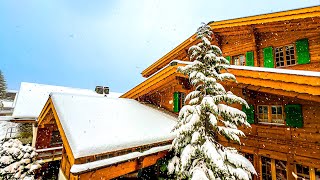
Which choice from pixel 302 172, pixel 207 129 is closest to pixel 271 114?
pixel 302 172

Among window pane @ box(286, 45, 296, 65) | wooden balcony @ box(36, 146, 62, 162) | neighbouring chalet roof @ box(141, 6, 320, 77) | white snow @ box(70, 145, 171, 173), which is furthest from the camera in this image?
wooden balcony @ box(36, 146, 62, 162)

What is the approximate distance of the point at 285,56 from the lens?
1036cm

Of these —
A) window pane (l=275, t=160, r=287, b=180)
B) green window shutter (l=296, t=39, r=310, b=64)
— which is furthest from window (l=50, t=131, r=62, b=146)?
green window shutter (l=296, t=39, r=310, b=64)

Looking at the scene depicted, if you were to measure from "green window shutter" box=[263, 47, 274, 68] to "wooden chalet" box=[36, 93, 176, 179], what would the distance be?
20.2ft

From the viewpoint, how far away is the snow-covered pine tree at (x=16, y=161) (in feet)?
29.5

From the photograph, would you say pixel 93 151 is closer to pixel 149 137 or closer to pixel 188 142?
pixel 149 137

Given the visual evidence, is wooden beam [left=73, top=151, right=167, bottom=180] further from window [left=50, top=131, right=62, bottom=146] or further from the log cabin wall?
window [left=50, top=131, right=62, bottom=146]

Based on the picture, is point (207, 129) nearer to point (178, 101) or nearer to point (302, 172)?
point (302, 172)

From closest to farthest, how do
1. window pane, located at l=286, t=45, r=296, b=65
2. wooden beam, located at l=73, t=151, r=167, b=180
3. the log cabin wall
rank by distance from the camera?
wooden beam, located at l=73, t=151, r=167, b=180 → the log cabin wall → window pane, located at l=286, t=45, r=296, b=65

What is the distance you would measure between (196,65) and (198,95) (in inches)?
46.7

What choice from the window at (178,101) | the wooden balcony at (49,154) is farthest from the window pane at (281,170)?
the wooden balcony at (49,154)

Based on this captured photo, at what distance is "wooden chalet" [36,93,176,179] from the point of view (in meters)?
5.91

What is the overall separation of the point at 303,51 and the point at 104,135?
10.2 metres

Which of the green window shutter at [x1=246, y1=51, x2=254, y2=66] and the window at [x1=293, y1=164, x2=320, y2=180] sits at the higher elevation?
the green window shutter at [x1=246, y1=51, x2=254, y2=66]
